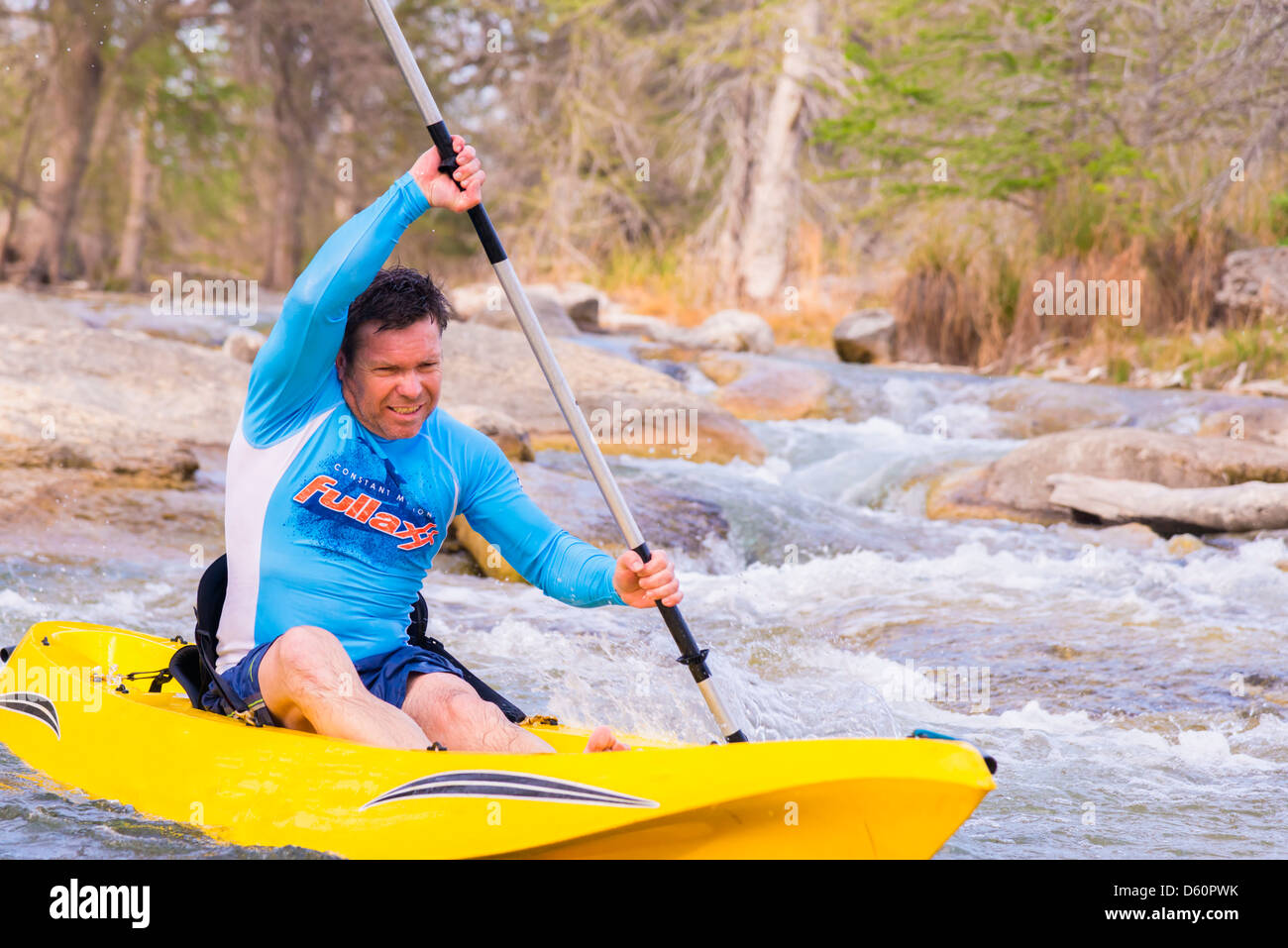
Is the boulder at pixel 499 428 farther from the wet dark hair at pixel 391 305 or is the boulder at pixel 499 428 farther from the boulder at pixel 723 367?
the wet dark hair at pixel 391 305

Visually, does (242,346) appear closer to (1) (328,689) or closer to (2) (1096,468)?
(2) (1096,468)

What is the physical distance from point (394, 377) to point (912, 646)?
2929mm

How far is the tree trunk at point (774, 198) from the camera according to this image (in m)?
15.1

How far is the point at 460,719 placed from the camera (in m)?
2.65

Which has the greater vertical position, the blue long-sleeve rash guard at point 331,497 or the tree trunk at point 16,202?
the tree trunk at point 16,202

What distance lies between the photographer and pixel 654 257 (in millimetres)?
16141

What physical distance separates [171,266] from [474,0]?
5.87 m

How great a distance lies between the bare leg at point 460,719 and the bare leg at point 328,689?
77 millimetres

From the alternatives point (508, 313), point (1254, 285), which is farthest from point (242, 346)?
point (1254, 285)

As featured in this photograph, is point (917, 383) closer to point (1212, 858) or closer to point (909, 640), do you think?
point (909, 640)

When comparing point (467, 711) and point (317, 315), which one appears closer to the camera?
point (317, 315)

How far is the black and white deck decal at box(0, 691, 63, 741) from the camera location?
127 inches

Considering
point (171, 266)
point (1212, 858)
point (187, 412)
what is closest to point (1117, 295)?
point (187, 412)

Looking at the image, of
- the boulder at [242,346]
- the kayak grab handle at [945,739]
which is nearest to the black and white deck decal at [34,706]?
the kayak grab handle at [945,739]
